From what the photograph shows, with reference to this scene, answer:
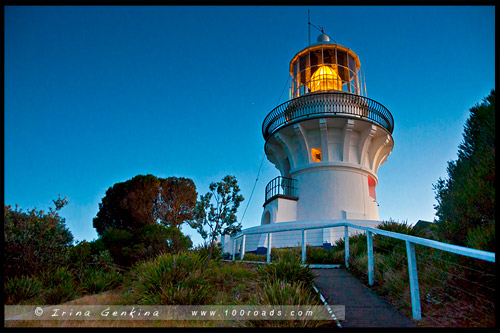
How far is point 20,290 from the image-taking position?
5.73 m

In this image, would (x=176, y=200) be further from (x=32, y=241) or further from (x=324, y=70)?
(x=32, y=241)

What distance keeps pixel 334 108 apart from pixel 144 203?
15.9 metres

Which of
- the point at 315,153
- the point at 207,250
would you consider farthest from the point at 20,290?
the point at 315,153

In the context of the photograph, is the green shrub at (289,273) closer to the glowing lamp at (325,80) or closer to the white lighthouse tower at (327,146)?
the white lighthouse tower at (327,146)

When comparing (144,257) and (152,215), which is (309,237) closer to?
(144,257)

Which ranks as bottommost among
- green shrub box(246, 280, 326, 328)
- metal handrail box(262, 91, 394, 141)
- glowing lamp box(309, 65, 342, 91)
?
green shrub box(246, 280, 326, 328)

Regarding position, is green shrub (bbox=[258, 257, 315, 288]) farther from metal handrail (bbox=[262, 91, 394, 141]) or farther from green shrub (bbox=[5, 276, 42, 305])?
metal handrail (bbox=[262, 91, 394, 141])

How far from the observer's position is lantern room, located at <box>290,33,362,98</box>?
1534 centimetres

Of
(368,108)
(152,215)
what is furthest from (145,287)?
(152,215)

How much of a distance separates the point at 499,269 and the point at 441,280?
4.89 feet

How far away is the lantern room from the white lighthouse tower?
0.17 feet

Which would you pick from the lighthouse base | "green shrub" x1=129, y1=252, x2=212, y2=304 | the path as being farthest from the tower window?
"green shrub" x1=129, y1=252, x2=212, y2=304

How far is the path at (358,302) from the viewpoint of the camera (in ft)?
11.8

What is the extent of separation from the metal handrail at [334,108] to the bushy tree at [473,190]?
9309 mm
